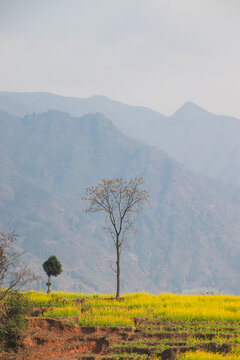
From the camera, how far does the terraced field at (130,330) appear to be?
23.1 meters

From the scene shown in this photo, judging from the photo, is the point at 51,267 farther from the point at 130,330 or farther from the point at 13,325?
the point at 13,325

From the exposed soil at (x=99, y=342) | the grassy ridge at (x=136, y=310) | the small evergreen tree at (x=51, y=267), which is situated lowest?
the exposed soil at (x=99, y=342)

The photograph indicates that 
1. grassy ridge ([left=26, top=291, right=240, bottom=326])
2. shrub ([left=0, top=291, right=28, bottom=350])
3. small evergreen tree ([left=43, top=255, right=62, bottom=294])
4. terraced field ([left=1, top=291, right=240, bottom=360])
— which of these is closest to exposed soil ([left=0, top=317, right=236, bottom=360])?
terraced field ([left=1, top=291, right=240, bottom=360])

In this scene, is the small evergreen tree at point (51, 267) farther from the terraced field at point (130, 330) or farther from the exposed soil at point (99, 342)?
the exposed soil at point (99, 342)

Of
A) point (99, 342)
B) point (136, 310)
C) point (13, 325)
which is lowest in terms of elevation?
point (99, 342)

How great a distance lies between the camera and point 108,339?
83.1 feet

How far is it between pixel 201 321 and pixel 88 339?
7806mm

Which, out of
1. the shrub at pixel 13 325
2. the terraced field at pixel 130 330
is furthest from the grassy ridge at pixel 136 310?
the shrub at pixel 13 325

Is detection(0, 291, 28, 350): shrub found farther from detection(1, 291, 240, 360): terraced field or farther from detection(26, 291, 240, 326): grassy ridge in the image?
detection(26, 291, 240, 326): grassy ridge

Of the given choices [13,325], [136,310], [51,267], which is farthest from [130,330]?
[51,267]

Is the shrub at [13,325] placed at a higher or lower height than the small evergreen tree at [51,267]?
lower

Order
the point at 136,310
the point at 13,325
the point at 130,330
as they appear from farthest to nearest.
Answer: the point at 136,310
the point at 130,330
the point at 13,325

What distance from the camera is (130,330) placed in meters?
27.1

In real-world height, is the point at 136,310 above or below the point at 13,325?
→ above
